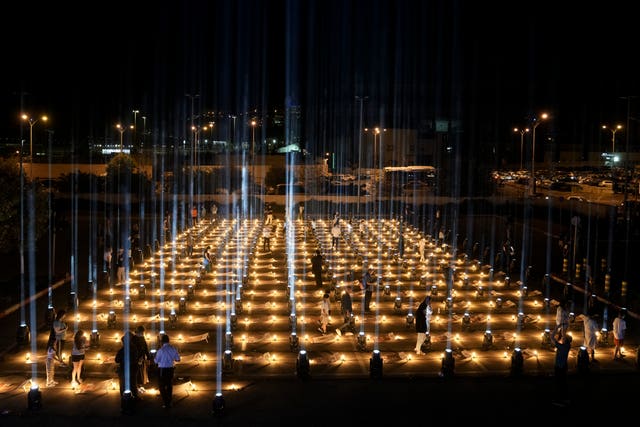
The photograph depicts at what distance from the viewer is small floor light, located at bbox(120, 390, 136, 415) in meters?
10.4

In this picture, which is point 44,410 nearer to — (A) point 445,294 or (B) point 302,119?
(A) point 445,294

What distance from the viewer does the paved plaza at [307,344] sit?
11.0 metres

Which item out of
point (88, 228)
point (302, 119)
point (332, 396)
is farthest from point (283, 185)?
point (302, 119)

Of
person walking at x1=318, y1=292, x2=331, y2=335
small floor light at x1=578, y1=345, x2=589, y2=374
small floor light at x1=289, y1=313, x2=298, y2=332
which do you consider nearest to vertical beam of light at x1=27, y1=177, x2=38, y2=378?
small floor light at x1=289, y1=313, x2=298, y2=332

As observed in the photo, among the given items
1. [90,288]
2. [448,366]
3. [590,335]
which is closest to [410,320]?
[448,366]

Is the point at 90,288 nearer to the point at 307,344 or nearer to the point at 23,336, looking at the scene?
the point at 23,336

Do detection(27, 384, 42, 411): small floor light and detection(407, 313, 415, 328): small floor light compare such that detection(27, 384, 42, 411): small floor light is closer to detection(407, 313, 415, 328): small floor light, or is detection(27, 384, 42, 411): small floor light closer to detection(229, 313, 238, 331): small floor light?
detection(229, 313, 238, 331): small floor light

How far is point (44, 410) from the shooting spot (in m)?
10.5

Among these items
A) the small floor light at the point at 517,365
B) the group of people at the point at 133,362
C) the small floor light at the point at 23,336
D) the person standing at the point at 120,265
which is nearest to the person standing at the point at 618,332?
the small floor light at the point at 517,365

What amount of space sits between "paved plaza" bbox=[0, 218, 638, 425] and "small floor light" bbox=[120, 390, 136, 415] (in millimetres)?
124

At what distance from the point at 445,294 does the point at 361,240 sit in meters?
10.6

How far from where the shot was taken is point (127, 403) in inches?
410

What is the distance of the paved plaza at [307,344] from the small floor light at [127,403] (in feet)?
0.41

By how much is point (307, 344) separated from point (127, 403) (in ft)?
15.6
